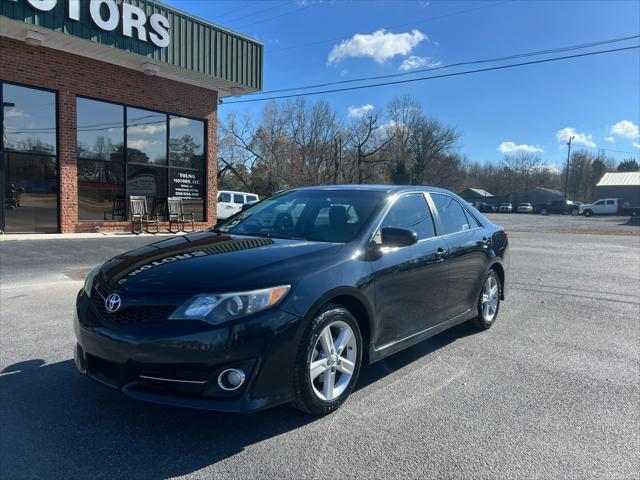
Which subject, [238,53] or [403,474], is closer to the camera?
[403,474]

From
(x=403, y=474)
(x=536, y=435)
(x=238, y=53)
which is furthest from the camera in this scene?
(x=238, y=53)

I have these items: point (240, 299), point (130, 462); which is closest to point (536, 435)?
point (240, 299)

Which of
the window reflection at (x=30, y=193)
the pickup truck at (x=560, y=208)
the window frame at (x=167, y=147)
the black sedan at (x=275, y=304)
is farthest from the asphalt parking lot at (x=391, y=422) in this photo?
the pickup truck at (x=560, y=208)

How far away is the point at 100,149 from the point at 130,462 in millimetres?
13368

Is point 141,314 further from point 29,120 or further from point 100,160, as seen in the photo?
point 100,160

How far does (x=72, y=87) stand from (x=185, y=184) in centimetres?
468

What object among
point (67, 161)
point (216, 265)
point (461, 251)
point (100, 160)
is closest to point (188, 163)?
point (100, 160)

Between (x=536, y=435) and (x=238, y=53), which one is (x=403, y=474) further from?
(x=238, y=53)

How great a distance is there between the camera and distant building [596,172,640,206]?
222ft

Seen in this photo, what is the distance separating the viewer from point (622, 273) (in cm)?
991

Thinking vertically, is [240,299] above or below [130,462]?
above

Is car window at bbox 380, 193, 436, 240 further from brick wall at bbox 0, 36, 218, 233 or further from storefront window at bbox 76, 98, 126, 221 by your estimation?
storefront window at bbox 76, 98, 126, 221

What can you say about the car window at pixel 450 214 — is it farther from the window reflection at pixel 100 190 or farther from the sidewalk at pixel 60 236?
the window reflection at pixel 100 190

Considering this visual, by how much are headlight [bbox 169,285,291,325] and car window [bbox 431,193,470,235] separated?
244cm
